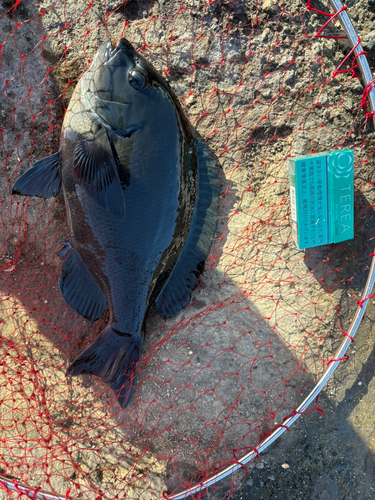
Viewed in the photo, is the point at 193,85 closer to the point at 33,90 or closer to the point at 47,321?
the point at 33,90

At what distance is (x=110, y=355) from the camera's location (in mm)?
2266

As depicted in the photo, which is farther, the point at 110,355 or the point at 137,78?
the point at 110,355

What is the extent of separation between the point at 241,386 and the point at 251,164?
1.66 meters

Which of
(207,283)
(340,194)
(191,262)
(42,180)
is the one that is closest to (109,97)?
(42,180)

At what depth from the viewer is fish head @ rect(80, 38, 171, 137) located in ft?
6.23

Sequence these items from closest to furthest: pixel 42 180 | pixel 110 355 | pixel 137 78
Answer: pixel 137 78
pixel 42 180
pixel 110 355

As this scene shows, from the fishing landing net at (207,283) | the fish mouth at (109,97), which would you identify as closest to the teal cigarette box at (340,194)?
the fishing landing net at (207,283)

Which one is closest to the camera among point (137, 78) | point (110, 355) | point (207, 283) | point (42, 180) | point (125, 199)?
point (137, 78)

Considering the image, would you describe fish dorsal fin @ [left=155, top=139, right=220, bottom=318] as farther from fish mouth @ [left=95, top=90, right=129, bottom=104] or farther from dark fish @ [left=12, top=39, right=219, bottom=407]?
fish mouth @ [left=95, top=90, right=129, bottom=104]

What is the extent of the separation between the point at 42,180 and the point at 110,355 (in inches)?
50.1

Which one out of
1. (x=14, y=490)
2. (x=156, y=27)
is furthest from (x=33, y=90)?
(x=14, y=490)

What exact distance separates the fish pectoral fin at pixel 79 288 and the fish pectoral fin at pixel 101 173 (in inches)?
20.8

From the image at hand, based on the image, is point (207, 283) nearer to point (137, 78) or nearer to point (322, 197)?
point (322, 197)

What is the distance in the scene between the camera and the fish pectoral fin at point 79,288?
227 centimetres
